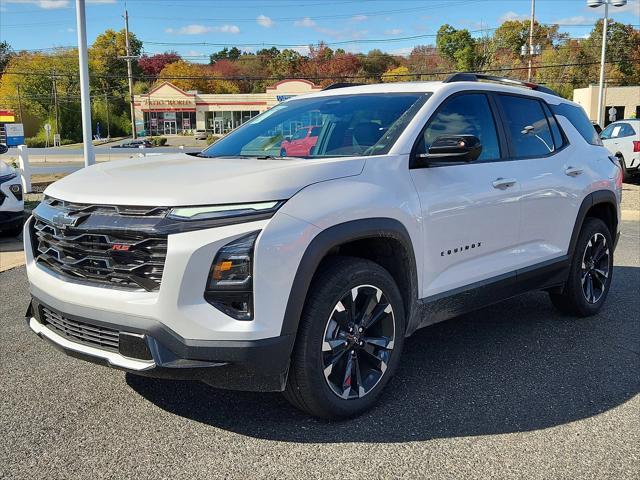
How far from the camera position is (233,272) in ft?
9.27

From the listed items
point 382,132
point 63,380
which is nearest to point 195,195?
point 382,132

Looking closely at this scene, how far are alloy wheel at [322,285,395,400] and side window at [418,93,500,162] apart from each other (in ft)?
3.42

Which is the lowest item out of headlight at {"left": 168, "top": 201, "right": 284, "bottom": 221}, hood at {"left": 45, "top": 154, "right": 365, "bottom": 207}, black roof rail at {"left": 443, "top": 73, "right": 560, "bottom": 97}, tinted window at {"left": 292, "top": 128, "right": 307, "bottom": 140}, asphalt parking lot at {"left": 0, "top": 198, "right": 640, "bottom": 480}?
asphalt parking lot at {"left": 0, "top": 198, "right": 640, "bottom": 480}

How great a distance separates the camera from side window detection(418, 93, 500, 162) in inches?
154

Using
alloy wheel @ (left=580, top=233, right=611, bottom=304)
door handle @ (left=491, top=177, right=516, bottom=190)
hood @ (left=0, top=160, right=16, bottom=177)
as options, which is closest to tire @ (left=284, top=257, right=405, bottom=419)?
door handle @ (left=491, top=177, right=516, bottom=190)

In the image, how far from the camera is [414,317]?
3.69 meters

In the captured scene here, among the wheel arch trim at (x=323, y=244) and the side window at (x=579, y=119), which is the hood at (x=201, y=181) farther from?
the side window at (x=579, y=119)

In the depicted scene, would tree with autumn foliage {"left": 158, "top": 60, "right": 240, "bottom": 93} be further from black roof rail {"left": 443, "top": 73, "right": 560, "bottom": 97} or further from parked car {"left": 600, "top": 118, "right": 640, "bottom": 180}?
black roof rail {"left": 443, "top": 73, "right": 560, "bottom": 97}

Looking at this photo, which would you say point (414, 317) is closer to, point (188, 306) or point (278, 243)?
point (278, 243)

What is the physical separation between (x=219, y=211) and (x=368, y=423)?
142 cm

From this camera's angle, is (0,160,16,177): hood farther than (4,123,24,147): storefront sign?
No

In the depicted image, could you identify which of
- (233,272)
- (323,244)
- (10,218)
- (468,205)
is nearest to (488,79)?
(468,205)

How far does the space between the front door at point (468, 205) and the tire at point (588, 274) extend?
105 centimetres

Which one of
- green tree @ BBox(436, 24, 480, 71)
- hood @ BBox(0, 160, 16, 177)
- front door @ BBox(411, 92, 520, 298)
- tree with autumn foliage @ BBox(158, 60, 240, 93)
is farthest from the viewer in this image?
tree with autumn foliage @ BBox(158, 60, 240, 93)
